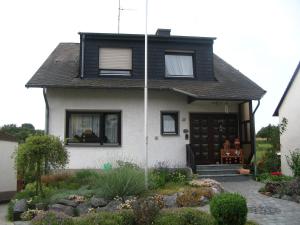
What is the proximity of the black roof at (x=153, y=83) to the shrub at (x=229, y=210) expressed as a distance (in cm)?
786

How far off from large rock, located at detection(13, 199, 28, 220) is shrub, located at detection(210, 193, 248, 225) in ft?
18.3

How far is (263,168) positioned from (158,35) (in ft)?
23.7

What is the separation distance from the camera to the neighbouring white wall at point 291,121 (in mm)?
17891

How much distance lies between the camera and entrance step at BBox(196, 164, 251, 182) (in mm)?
15844

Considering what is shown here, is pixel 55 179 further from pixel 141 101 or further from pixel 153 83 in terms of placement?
pixel 153 83

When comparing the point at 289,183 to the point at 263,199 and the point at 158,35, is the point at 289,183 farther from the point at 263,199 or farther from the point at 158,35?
the point at 158,35

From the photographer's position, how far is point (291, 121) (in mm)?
18375

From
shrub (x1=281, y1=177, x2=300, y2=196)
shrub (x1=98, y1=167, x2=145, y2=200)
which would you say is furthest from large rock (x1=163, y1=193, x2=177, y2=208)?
shrub (x1=281, y1=177, x2=300, y2=196)

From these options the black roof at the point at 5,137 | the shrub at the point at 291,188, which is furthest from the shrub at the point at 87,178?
the black roof at the point at 5,137

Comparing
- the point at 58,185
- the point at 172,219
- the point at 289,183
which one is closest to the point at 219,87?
the point at 289,183

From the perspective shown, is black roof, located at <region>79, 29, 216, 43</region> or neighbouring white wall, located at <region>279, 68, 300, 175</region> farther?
neighbouring white wall, located at <region>279, 68, 300, 175</region>

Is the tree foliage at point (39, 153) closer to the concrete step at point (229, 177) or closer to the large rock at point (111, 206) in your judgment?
the large rock at point (111, 206)

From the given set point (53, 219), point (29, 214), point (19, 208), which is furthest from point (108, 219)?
point (19, 208)

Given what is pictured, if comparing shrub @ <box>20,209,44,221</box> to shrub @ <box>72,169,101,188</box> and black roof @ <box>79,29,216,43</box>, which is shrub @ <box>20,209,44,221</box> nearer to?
shrub @ <box>72,169,101,188</box>
